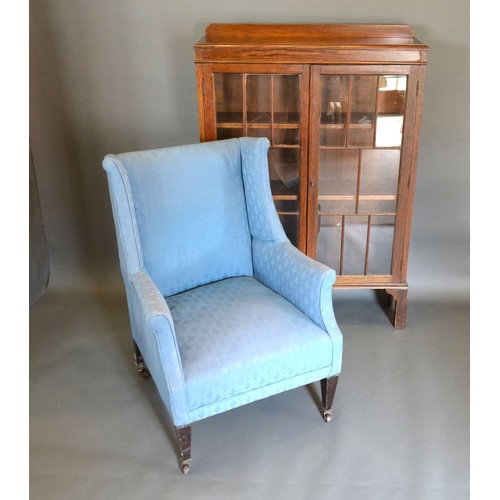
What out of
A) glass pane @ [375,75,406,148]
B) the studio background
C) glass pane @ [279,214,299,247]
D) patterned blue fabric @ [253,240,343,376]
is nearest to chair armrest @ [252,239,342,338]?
patterned blue fabric @ [253,240,343,376]

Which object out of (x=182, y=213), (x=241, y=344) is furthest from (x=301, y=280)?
(x=182, y=213)

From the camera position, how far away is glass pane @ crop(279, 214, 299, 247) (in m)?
2.25

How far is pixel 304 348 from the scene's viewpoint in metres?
1.65

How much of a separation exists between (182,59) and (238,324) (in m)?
1.38

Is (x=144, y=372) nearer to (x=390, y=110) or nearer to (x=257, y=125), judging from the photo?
(x=257, y=125)

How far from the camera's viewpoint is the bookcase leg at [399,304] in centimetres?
231

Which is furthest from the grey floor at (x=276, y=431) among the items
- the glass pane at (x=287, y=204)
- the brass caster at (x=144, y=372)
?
the glass pane at (x=287, y=204)

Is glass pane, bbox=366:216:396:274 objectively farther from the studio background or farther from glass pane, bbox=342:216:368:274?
the studio background

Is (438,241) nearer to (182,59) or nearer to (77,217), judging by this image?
(182,59)

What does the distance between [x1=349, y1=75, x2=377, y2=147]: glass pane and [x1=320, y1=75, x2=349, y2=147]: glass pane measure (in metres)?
0.03

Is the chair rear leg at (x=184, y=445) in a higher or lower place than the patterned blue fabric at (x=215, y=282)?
lower

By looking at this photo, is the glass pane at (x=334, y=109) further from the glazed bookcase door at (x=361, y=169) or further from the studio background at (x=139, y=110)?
the studio background at (x=139, y=110)

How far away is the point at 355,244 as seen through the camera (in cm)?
229

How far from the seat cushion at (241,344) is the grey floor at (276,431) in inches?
10.3
